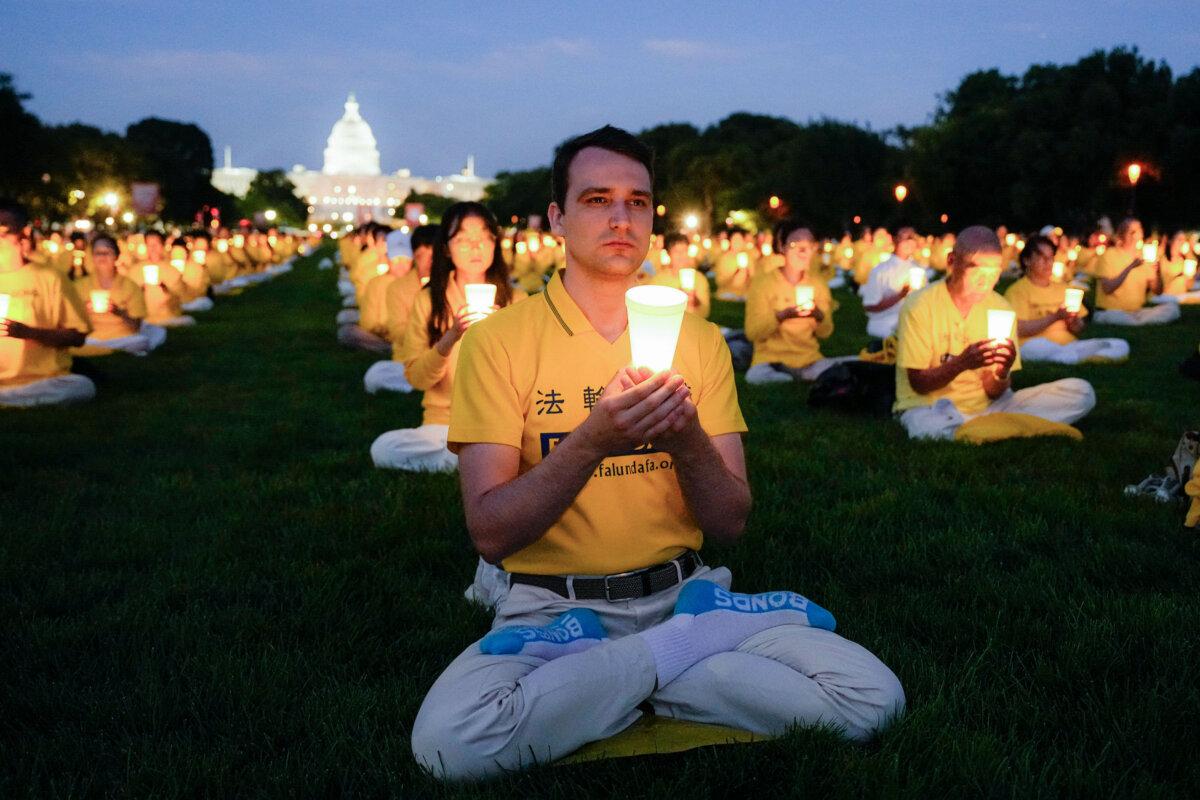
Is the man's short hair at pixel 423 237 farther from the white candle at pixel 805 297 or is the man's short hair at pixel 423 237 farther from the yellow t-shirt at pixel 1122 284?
the yellow t-shirt at pixel 1122 284

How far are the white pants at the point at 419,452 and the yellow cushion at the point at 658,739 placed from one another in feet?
11.3

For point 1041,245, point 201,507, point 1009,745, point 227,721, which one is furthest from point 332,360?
point 1009,745

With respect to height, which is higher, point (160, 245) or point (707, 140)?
point (707, 140)

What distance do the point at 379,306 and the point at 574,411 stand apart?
30.2 feet

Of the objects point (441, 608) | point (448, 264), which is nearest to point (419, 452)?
point (448, 264)

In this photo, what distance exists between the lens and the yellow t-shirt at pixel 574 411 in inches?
115

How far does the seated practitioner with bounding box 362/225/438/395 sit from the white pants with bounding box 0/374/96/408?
88.2 inches

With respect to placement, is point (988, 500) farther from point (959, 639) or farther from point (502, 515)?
point (502, 515)

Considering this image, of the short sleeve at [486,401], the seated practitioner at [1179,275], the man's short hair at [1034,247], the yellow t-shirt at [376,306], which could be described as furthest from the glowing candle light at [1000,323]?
the seated practitioner at [1179,275]

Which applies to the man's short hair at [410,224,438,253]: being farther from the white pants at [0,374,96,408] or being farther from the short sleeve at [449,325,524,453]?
the short sleeve at [449,325,524,453]

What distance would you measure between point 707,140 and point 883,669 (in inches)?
2834

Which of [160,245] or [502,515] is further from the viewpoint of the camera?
[160,245]

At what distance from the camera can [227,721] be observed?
2930mm

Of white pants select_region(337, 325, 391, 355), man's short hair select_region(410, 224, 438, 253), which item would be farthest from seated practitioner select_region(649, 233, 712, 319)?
white pants select_region(337, 325, 391, 355)
